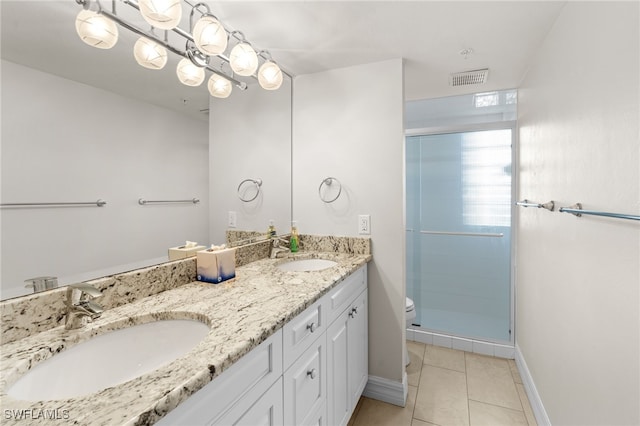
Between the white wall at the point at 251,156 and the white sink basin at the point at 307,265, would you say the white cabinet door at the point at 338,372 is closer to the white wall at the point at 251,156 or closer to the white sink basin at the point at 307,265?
the white sink basin at the point at 307,265

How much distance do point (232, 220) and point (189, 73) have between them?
786 mm

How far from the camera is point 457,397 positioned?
6.63 feet

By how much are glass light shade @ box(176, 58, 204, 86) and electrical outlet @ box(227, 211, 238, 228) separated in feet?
2.30

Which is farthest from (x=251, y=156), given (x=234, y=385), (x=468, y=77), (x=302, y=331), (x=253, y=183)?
(x=468, y=77)

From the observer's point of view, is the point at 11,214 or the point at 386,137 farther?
the point at 386,137

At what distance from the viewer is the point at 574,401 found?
1.27m

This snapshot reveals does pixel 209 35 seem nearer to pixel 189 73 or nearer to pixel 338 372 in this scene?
pixel 189 73

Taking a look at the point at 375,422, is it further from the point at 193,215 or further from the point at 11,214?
the point at 11,214

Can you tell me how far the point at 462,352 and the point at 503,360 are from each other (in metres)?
0.31

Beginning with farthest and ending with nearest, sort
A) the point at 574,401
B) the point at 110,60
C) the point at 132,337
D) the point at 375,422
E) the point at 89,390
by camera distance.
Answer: the point at 375,422
the point at 574,401
the point at 110,60
the point at 132,337
the point at 89,390

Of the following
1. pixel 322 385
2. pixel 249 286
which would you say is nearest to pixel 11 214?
pixel 249 286

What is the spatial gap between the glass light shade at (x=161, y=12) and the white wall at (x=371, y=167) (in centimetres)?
117

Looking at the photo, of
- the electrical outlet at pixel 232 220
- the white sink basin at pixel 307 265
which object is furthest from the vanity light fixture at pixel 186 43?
the white sink basin at pixel 307 265

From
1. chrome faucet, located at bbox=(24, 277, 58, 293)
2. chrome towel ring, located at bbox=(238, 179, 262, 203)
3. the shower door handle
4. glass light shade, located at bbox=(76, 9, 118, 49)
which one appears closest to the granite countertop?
chrome faucet, located at bbox=(24, 277, 58, 293)
